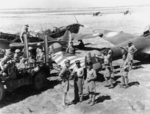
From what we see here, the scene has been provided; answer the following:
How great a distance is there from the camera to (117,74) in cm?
1124

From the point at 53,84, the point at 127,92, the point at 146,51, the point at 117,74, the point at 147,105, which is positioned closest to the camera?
the point at 147,105

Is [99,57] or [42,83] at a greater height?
[99,57]

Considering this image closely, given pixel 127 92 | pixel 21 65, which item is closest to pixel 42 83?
pixel 21 65

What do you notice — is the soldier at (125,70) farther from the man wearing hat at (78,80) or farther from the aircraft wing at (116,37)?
the aircraft wing at (116,37)

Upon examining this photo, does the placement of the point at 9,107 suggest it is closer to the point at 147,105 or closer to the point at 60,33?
the point at 147,105

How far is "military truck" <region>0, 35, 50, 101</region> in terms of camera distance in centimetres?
798

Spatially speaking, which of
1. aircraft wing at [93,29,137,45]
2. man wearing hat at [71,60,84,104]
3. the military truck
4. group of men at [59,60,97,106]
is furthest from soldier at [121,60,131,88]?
aircraft wing at [93,29,137,45]

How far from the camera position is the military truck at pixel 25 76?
7980 millimetres

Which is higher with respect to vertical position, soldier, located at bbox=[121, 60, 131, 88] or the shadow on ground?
soldier, located at bbox=[121, 60, 131, 88]

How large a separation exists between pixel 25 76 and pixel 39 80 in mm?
795

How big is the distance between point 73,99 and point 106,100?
50.0 inches

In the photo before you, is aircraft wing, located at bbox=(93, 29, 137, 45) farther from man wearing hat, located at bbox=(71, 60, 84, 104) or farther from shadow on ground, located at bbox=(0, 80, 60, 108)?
man wearing hat, located at bbox=(71, 60, 84, 104)

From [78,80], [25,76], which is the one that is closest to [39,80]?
[25,76]

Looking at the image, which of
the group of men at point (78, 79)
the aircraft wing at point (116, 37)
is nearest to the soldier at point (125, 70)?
the group of men at point (78, 79)
